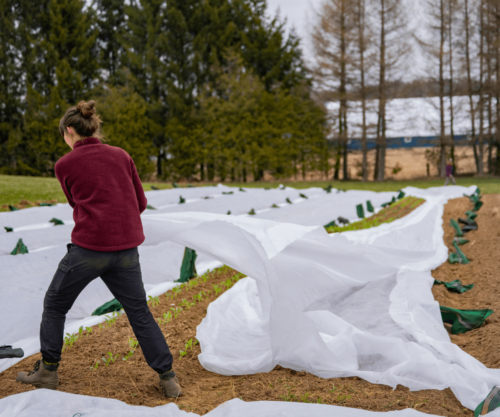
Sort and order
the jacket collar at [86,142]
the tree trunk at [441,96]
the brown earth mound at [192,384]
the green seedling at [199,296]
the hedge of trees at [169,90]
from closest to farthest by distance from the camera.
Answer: the brown earth mound at [192,384] → the jacket collar at [86,142] → the green seedling at [199,296] → the hedge of trees at [169,90] → the tree trunk at [441,96]

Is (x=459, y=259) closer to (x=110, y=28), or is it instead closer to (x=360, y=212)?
(x=360, y=212)

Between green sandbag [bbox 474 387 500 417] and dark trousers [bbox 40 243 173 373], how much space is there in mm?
1311

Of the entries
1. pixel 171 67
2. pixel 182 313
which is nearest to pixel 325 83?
pixel 171 67

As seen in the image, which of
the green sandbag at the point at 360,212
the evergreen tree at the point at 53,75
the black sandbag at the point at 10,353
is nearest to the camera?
the black sandbag at the point at 10,353

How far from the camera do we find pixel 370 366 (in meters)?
2.21

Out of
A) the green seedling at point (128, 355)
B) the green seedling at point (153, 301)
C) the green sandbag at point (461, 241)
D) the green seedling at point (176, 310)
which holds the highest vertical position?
the green sandbag at point (461, 241)

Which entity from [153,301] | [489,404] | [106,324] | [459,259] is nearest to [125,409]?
[106,324]

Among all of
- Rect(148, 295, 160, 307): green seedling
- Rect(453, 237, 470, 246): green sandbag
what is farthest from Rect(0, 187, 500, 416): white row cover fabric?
Rect(453, 237, 470, 246): green sandbag

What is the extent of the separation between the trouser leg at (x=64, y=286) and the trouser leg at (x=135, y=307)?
0.27 feet

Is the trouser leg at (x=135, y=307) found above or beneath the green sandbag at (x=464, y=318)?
above

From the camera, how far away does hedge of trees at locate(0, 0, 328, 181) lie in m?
16.7

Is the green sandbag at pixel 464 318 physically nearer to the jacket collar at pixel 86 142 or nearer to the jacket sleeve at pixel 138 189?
the jacket sleeve at pixel 138 189

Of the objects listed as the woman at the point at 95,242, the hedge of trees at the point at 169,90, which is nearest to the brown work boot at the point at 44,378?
the woman at the point at 95,242

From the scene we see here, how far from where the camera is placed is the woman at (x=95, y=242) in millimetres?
1876
